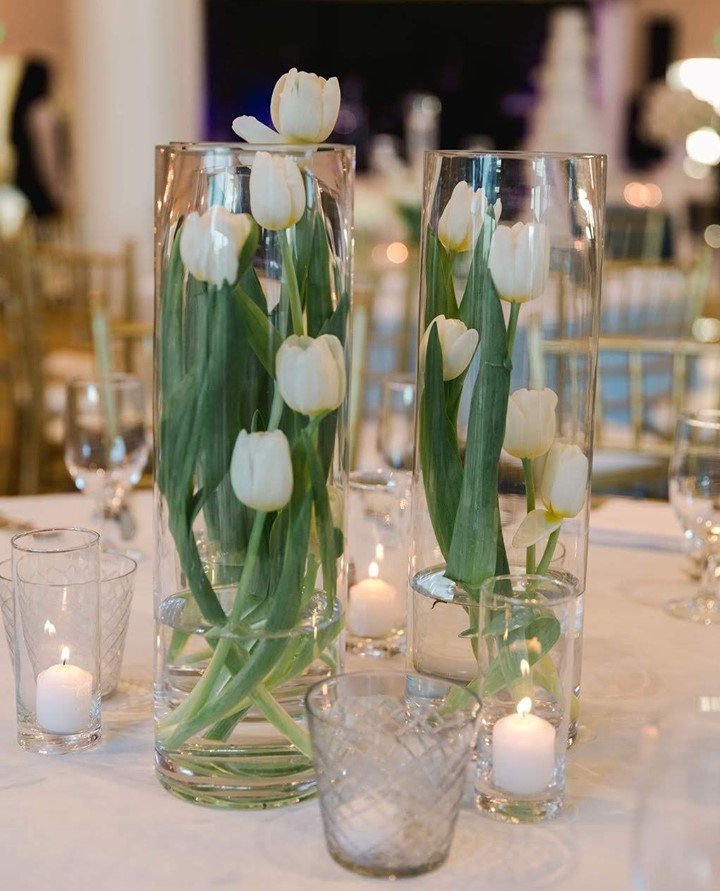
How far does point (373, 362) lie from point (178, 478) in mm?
2921

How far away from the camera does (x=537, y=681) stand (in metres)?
0.74

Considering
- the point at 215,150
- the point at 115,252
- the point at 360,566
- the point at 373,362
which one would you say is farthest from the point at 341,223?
the point at 115,252

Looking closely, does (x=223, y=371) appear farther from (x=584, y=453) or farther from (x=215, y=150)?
(x=584, y=453)

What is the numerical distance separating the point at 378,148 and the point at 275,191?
13.7 ft

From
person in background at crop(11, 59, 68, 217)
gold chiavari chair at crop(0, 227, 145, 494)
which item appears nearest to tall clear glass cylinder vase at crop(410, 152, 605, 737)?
gold chiavari chair at crop(0, 227, 145, 494)

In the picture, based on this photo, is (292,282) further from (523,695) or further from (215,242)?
(523,695)

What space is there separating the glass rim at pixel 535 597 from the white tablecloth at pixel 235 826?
89 mm

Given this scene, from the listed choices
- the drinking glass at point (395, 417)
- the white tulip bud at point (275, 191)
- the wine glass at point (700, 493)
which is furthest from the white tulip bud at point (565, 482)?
the drinking glass at point (395, 417)

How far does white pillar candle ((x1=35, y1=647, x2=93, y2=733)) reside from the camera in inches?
31.4

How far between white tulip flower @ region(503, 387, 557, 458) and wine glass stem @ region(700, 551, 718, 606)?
0.40 m

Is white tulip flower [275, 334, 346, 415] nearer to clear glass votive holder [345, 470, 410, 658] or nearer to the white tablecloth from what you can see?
the white tablecloth

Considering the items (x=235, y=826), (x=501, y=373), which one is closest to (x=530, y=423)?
(x=501, y=373)

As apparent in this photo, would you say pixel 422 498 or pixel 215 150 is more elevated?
pixel 215 150

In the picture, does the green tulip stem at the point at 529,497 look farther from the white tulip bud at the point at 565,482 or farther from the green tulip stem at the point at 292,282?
the green tulip stem at the point at 292,282
